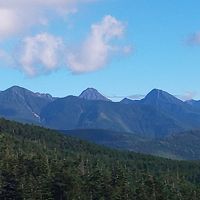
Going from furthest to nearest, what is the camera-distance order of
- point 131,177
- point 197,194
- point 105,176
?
point 131,177 → point 197,194 → point 105,176

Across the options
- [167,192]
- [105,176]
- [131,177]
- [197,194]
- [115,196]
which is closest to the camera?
[115,196]

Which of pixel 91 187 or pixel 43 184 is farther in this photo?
pixel 91 187

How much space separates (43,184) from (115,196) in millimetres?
16813

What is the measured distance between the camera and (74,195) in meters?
114

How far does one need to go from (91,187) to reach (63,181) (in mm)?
10848

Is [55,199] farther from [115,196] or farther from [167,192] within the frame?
[167,192]

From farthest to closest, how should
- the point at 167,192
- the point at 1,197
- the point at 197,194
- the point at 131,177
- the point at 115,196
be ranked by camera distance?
the point at 131,177 < the point at 197,194 < the point at 167,192 < the point at 115,196 < the point at 1,197

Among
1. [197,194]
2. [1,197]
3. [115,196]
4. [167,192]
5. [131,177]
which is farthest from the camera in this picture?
[131,177]

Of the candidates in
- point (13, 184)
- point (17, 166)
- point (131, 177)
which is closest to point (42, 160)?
point (17, 166)

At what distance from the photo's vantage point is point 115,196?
120 m

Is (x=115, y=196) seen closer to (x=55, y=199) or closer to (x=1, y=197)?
(x=55, y=199)

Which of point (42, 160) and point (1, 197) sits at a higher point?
point (42, 160)

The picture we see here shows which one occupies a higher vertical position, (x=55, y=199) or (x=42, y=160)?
(x=42, y=160)

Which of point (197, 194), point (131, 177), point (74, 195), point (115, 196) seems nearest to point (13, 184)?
point (74, 195)
